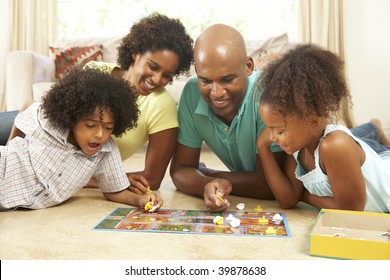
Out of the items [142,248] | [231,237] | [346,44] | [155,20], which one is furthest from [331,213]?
[346,44]

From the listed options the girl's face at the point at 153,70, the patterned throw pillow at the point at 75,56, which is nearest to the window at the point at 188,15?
the patterned throw pillow at the point at 75,56

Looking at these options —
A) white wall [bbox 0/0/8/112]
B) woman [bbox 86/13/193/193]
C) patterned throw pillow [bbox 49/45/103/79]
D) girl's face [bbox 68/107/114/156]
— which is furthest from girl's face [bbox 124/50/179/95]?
white wall [bbox 0/0/8/112]

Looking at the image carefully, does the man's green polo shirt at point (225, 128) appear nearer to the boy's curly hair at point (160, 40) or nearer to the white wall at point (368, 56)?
the boy's curly hair at point (160, 40)

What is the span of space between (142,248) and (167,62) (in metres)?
0.87

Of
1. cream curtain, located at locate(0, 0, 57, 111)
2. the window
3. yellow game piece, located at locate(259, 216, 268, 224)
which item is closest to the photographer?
yellow game piece, located at locate(259, 216, 268, 224)

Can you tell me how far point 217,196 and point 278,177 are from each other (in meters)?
0.25

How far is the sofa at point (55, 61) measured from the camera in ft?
12.3

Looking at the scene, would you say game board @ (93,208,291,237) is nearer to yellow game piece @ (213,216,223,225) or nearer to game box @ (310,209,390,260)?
yellow game piece @ (213,216,223,225)

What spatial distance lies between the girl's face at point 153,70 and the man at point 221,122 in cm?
12

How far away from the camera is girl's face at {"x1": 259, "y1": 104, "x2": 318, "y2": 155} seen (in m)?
1.43

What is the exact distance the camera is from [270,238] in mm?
1334

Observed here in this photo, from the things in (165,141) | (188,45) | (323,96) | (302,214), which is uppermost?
(188,45)

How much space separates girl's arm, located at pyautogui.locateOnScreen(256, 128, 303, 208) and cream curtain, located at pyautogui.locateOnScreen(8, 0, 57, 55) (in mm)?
3762
